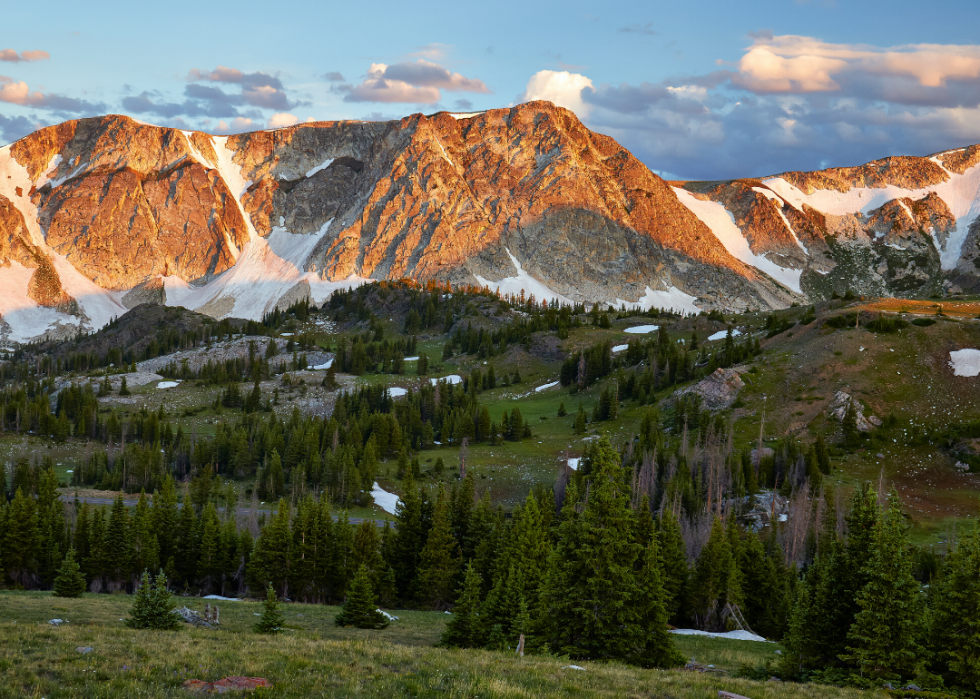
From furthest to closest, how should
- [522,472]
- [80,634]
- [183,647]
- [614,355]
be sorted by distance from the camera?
[614,355] < [522,472] < [80,634] < [183,647]

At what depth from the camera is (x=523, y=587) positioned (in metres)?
43.9

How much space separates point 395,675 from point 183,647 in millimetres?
7278

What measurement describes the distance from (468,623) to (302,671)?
750 inches

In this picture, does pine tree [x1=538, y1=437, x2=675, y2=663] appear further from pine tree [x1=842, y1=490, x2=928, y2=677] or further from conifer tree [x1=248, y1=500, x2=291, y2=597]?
conifer tree [x1=248, y1=500, x2=291, y2=597]

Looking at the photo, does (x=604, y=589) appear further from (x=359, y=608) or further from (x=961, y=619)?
(x=359, y=608)

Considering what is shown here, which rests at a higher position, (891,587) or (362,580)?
(891,587)

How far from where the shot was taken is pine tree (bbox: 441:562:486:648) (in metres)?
40.5

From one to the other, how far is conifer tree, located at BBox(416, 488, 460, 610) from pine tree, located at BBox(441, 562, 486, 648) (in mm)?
24826

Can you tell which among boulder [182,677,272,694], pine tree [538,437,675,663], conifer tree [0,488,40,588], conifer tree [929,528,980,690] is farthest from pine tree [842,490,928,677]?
conifer tree [0,488,40,588]

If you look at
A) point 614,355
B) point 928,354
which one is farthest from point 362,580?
point 614,355

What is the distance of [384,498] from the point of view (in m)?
124

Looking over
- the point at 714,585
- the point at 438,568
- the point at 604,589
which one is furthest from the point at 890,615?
the point at 438,568

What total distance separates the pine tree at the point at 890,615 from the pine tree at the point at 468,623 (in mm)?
16195

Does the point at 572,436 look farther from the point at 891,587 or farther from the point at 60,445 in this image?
the point at 891,587
